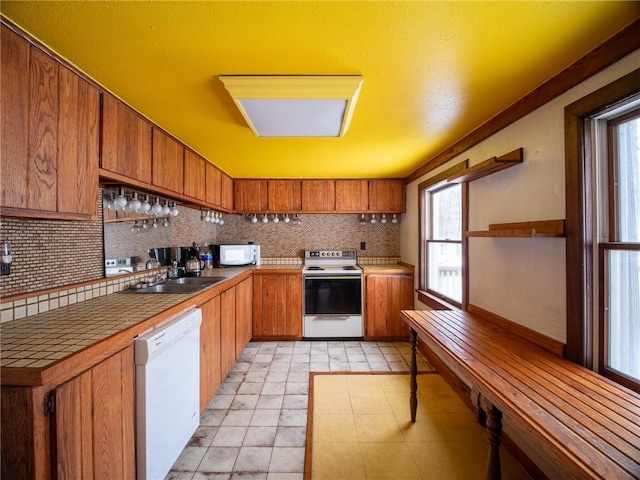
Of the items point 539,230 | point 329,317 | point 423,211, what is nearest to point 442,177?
point 423,211

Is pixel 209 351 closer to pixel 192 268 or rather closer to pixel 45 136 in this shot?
pixel 192 268

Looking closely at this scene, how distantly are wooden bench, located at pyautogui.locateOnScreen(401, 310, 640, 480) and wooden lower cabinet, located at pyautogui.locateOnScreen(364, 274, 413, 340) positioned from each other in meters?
1.81

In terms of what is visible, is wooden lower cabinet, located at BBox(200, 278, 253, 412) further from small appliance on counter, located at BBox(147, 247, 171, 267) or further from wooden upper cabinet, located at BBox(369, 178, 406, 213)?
wooden upper cabinet, located at BBox(369, 178, 406, 213)

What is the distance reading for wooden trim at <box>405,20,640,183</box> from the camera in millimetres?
1054

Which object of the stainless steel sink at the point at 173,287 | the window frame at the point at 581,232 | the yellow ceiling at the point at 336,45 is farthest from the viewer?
the stainless steel sink at the point at 173,287

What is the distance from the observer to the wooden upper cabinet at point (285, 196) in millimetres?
3703

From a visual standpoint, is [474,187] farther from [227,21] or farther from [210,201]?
[210,201]

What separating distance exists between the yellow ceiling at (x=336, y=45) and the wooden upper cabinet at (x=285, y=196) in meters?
1.90

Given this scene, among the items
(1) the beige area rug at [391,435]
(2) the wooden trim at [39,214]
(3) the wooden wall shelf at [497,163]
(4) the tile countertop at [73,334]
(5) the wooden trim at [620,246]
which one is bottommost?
(1) the beige area rug at [391,435]

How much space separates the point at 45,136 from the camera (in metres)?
1.18

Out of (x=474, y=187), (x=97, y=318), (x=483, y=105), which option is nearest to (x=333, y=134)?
(x=483, y=105)

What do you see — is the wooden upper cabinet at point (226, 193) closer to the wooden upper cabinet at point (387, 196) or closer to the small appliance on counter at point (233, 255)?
the small appliance on counter at point (233, 255)

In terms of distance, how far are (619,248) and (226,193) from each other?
3468 mm

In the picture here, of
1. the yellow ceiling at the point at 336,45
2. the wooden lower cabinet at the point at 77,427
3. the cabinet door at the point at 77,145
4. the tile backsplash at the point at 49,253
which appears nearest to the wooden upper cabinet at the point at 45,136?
the cabinet door at the point at 77,145
